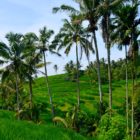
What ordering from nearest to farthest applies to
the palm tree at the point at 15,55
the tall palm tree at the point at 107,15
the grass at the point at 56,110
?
1. the grass at the point at 56,110
2. the tall palm tree at the point at 107,15
3. the palm tree at the point at 15,55

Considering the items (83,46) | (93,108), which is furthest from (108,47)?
(93,108)

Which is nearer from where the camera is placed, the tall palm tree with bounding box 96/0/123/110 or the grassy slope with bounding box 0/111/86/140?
the grassy slope with bounding box 0/111/86/140

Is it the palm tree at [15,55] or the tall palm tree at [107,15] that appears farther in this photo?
the palm tree at [15,55]

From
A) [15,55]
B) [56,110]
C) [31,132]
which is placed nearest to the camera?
[31,132]

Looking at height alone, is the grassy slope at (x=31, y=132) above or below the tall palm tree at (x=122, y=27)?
below

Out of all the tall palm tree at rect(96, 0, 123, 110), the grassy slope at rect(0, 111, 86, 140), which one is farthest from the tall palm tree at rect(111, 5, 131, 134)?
the grassy slope at rect(0, 111, 86, 140)

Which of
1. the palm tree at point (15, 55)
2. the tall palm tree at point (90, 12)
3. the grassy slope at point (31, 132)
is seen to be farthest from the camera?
the palm tree at point (15, 55)

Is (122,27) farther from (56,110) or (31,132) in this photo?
(56,110)

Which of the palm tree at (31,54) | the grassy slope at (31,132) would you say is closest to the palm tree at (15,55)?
the palm tree at (31,54)

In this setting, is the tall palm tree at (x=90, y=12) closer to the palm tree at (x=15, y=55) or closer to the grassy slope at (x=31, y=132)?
the palm tree at (x=15, y=55)

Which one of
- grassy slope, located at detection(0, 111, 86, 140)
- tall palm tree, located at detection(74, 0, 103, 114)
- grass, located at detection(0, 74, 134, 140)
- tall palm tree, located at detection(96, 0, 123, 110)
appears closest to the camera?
grassy slope, located at detection(0, 111, 86, 140)

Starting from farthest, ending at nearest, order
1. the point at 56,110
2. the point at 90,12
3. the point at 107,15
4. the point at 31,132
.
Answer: the point at 56,110, the point at 107,15, the point at 90,12, the point at 31,132

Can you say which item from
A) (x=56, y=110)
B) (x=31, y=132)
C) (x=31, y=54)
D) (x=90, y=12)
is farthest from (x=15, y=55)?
Result: (x=31, y=132)

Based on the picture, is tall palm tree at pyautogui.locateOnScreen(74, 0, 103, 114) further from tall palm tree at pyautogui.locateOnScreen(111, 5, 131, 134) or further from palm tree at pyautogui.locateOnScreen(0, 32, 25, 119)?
palm tree at pyautogui.locateOnScreen(0, 32, 25, 119)
